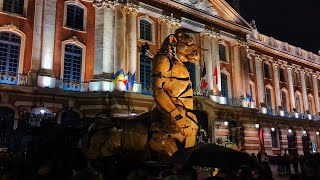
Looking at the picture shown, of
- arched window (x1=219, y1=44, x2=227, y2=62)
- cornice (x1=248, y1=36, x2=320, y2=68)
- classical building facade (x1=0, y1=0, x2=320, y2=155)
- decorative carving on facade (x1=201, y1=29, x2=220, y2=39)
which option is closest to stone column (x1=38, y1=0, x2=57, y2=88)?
classical building facade (x1=0, y1=0, x2=320, y2=155)

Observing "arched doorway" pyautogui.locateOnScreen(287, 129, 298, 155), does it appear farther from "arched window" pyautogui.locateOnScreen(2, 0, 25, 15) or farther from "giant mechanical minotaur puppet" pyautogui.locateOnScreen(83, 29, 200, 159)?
"giant mechanical minotaur puppet" pyautogui.locateOnScreen(83, 29, 200, 159)

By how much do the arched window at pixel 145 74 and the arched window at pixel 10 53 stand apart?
8504 mm

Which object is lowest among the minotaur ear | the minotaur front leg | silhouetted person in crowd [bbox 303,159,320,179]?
silhouetted person in crowd [bbox 303,159,320,179]

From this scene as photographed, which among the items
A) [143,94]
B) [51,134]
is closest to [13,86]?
[143,94]

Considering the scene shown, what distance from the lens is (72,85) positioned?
821 inches

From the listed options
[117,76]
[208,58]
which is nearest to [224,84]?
[208,58]

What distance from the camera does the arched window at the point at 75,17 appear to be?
22211 mm

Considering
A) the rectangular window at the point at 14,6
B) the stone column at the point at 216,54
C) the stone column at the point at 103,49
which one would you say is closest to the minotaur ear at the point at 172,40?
the stone column at the point at 103,49

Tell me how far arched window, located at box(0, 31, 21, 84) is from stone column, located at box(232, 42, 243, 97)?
18.7 metres

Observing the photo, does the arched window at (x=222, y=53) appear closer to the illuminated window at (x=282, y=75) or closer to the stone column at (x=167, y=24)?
the stone column at (x=167, y=24)

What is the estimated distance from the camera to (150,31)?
25641 millimetres

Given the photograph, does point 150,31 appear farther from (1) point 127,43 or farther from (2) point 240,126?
(2) point 240,126

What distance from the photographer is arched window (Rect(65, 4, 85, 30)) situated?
22211mm

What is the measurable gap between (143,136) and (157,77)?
161cm
